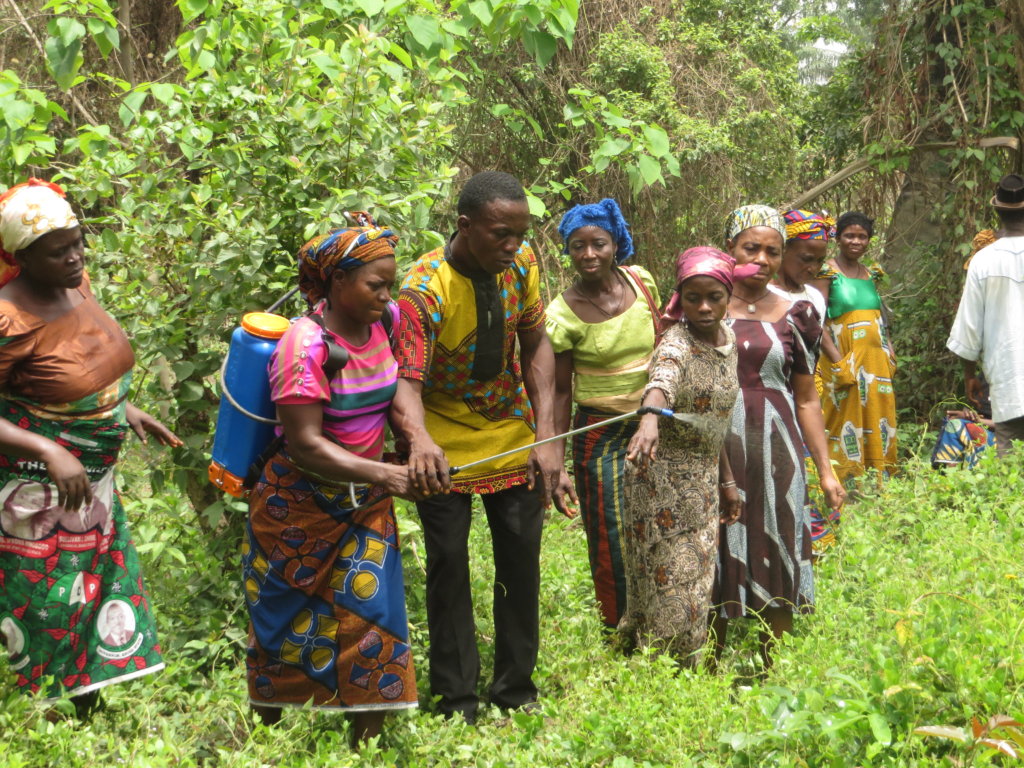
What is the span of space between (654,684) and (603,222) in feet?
5.76

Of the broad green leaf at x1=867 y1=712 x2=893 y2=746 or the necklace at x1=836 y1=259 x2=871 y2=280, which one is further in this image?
the necklace at x1=836 y1=259 x2=871 y2=280

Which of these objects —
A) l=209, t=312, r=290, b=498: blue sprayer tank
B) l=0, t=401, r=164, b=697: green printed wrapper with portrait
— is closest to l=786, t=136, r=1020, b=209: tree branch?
l=209, t=312, r=290, b=498: blue sprayer tank

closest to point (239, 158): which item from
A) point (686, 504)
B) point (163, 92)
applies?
point (163, 92)

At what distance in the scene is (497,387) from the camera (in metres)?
4.18

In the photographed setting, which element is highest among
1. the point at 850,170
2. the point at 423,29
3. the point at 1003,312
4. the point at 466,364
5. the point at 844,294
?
the point at 423,29

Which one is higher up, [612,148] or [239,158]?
[239,158]

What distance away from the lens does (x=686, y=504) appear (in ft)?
13.7

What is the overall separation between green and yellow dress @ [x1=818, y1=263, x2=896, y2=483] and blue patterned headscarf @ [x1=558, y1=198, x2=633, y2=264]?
2.68 metres

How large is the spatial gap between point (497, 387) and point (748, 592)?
1273 mm

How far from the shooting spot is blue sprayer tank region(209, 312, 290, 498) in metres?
3.44

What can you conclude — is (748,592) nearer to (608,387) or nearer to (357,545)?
(608,387)

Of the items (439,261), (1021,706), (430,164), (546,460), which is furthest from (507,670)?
(430,164)

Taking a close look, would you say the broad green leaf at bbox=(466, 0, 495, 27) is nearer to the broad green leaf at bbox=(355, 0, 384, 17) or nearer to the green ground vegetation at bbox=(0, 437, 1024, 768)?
the broad green leaf at bbox=(355, 0, 384, 17)

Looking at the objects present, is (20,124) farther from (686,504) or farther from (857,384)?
(857,384)
